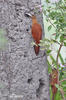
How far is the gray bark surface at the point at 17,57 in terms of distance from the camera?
1594 millimetres

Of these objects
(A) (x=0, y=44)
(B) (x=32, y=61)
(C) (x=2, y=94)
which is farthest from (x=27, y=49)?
(A) (x=0, y=44)

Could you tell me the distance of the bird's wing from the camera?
166cm

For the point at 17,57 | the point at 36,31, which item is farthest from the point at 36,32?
the point at 17,57

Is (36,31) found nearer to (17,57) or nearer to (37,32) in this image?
(37,32)

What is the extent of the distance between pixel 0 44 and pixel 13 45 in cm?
89

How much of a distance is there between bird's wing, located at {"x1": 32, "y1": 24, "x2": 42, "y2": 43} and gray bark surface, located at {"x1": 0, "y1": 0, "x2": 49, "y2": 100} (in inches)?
1.2

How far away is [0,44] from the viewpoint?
0.72 m

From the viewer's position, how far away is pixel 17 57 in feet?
5.32

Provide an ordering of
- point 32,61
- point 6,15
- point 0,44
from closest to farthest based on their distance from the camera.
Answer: point 0,44 < point 6,15 < point 32,61

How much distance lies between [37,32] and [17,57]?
21 centimetres

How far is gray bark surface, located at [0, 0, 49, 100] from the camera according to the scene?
1.59m

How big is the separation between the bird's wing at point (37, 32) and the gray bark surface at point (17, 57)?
0.10ft

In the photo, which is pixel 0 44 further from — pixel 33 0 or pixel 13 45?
pixel 33 0

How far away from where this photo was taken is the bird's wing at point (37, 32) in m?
1.66
